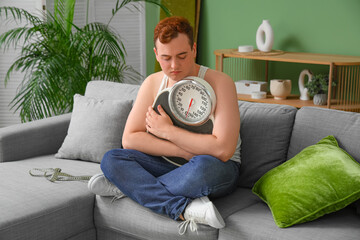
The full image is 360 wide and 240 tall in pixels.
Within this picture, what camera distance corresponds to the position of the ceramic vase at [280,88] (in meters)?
4.10

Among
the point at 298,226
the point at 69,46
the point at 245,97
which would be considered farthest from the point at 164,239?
the point at 245,97

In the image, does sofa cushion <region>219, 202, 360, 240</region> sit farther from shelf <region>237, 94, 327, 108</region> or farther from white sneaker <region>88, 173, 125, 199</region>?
shelf <region>237, 94, 327, 108</region>

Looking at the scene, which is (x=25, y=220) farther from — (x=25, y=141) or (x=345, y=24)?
(x=345, y=24)

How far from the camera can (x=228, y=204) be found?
7.14 ft

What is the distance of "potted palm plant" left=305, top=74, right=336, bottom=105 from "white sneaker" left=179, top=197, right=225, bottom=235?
2127 millimetres

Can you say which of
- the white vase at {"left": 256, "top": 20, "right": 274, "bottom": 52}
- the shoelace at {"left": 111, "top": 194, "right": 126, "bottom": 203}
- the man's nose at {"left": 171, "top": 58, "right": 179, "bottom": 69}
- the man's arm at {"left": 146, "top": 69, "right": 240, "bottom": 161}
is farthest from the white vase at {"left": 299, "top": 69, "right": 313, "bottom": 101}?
the shoelace at {"left": 111, "top": 194, "right": 126, "bottom": 203}

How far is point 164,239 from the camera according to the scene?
2117 mm

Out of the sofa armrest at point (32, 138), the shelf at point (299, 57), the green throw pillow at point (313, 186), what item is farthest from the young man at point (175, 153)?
the shelf at point (299, 57)

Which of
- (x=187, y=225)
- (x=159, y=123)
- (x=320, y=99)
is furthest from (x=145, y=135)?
(x=320, y=99)

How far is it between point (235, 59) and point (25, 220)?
118 inches

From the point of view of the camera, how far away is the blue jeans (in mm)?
2061

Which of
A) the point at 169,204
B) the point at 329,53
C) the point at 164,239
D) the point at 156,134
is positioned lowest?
the point at 164,239

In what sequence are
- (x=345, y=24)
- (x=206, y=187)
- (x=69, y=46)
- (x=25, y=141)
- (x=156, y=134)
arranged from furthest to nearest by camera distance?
(x=345, y=24), (x=69, y=46), (x=25, y=141), (x=156, y=134), (x=206, y=187)

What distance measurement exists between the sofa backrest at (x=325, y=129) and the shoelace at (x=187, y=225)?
596 millimetres
